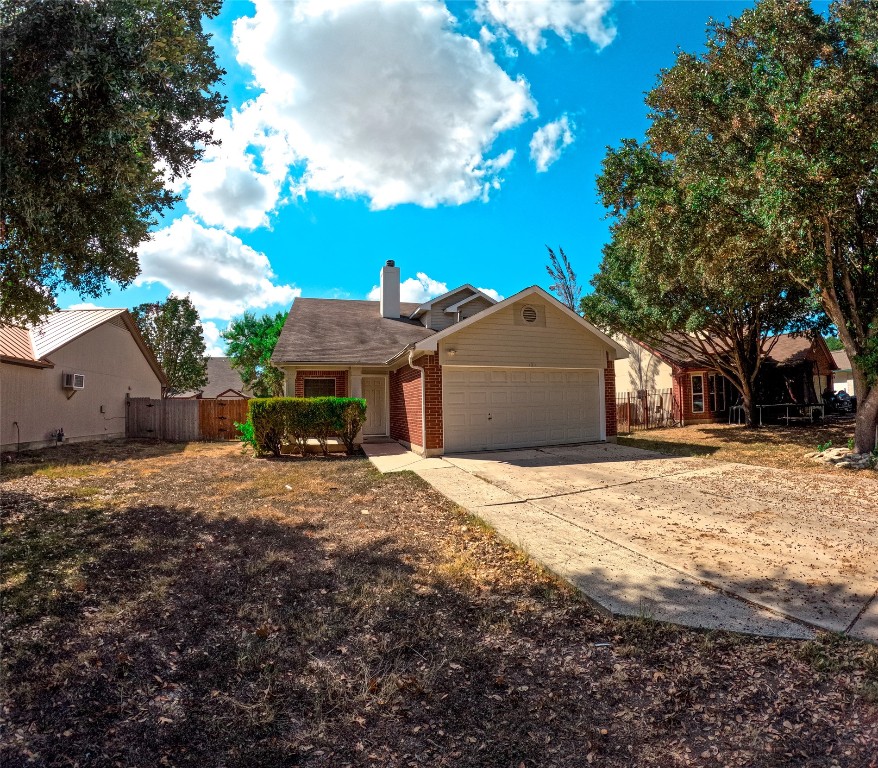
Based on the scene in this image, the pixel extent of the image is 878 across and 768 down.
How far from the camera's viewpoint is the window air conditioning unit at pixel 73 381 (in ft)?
52.5

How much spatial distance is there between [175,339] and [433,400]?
3349 centimetres

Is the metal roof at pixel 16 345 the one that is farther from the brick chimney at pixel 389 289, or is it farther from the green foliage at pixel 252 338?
the green foliage at pixel 252 338

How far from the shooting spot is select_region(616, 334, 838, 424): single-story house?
22.3 metres

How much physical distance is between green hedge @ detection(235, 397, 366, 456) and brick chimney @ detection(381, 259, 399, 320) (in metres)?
7.56

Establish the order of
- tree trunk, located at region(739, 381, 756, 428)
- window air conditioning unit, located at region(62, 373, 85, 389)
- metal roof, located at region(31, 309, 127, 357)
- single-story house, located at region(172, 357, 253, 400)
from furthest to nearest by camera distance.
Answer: single-story house, located at region(172, 357, 253, 400), tree trunk, located at region(739, 381, 756, 428), window air conditioning unit, located at region(62, 373, 85, 389), metal roof, located at region(31, 309, 127, 357)

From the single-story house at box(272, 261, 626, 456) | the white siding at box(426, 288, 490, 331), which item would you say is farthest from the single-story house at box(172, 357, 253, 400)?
the single-story house at box(272, 261, 626, 456)

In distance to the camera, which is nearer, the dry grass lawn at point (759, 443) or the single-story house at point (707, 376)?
A: the dry grass lawn at point (759, 443)

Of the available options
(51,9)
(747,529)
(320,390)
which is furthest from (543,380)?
(51,9)

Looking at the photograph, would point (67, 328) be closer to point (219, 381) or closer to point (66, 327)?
point (66, 327)

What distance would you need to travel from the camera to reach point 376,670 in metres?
2.79

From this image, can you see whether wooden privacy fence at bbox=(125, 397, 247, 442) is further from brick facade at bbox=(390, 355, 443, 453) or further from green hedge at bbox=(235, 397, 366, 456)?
brick facade at bbox=(390, 355, 443, 453)

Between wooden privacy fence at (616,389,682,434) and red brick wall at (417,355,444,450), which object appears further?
wooden privacy fence at (616,389,682,434)

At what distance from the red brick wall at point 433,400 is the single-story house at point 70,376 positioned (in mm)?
9814

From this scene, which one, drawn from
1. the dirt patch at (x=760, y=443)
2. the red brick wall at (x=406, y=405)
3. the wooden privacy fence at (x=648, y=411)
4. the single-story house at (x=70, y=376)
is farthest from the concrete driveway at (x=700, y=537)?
the single-story house at (x=70, y=376)
